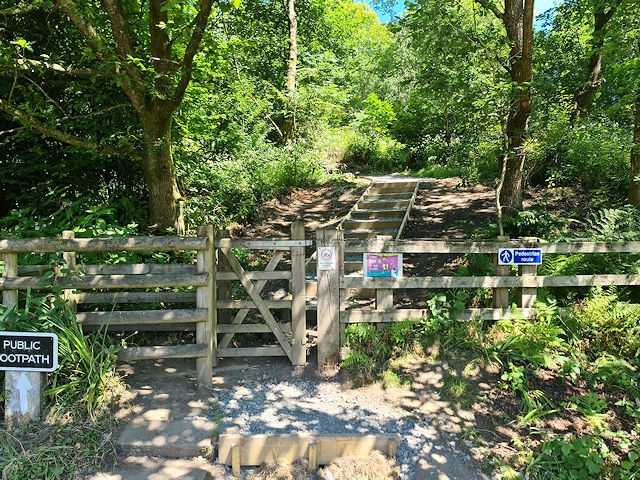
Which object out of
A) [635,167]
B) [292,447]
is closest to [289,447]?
[292,447]

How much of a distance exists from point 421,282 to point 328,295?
111 centimetres

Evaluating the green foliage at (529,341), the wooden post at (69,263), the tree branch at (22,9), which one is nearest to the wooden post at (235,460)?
the wooden post at (69,263)

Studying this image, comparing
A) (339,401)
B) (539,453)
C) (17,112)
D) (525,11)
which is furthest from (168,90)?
(539,453)

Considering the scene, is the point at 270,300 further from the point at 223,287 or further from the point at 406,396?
the point at 406,396

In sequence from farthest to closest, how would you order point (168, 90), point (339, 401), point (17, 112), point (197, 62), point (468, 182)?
point (468, 182)
point (197, 62)
point (168, 90)
point (17, 112)
point (339, 401)

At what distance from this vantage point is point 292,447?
156 inches

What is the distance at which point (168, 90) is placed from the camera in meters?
6.71

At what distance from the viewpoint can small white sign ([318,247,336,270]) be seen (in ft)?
17.2

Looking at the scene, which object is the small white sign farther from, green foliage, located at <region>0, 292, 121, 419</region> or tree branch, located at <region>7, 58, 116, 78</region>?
tree branch, located at <region>7, 58, 116, 78</region>

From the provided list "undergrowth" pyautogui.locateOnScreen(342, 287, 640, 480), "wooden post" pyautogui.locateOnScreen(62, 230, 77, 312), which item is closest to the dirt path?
"undergrowth" pyautogui.locateOnScreen(342, 287, 640, 480)

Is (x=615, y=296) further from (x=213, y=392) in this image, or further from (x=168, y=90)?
(x=168, y=90)

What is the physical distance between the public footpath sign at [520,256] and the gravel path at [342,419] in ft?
6.98

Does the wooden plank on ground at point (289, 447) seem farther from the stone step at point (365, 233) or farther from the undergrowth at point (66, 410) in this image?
the stone step at point (365, 233)

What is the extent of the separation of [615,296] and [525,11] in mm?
4810
